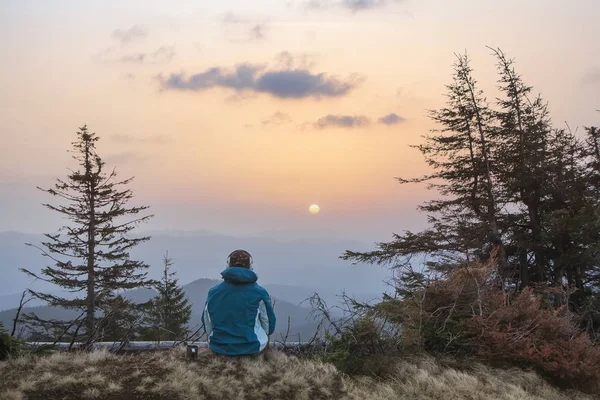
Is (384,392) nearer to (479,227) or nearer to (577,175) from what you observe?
(479,227)

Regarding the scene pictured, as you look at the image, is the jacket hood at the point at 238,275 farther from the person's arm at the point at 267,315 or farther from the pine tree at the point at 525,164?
the pine tree at the point at 525,164

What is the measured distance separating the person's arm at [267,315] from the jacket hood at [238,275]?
16.0 inches

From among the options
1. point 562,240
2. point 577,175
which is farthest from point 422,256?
point 577,175

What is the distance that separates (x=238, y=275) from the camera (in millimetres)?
6578

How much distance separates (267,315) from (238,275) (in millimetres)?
884

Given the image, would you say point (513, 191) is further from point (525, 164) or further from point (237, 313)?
point (237, 313)

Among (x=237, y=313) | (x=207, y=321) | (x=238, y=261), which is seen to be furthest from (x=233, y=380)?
(x=238, y=261)

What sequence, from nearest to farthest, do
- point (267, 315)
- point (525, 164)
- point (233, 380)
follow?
point (233, 380)
point (267, 315)
point (525, 164)

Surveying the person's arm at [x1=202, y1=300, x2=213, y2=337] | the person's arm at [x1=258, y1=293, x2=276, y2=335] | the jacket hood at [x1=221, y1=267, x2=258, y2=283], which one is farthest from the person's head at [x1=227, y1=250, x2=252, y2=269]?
the person's arm at [x1=202, y1=300, x2=213, y2=337]

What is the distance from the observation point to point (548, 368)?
733 centimetres

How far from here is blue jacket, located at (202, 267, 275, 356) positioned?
658cm

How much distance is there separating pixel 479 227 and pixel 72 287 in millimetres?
23281

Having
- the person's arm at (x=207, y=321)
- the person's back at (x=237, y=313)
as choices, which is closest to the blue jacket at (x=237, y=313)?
the person's back at (x=237, y=313)

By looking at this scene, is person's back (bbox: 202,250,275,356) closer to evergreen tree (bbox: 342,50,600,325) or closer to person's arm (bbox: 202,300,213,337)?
person's arm (bbox: 202,300,213,337)
